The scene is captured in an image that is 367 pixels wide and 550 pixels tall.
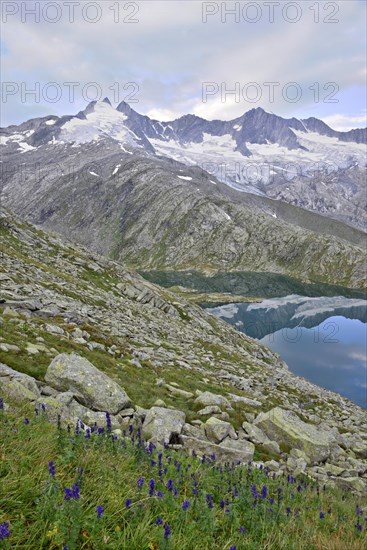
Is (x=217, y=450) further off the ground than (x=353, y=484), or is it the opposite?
(x=217, y=450)

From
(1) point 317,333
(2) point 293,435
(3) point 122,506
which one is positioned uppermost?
(3) point 122,506

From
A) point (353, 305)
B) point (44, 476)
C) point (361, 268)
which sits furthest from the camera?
point (361, 268)

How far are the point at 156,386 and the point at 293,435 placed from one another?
6.92 meters

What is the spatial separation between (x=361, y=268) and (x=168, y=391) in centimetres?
20964

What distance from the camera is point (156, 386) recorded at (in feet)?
58.4

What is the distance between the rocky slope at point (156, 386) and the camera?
38.2ft

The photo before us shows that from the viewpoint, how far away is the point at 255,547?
4422 millimetres

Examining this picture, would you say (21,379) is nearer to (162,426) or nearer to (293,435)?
(162,426)

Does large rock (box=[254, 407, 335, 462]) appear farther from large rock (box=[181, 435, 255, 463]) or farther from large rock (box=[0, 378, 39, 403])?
large rock (box=[0, 378, 39, 403])

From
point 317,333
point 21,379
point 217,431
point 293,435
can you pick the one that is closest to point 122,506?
point 21,379

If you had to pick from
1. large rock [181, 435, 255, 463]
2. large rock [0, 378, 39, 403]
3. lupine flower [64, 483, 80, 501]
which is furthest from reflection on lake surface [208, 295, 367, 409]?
lupine flower [64, 483, 80, 501]

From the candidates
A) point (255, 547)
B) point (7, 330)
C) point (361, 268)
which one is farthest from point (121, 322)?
point (361, 268)

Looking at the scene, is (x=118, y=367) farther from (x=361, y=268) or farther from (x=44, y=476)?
(x=361, y=268)

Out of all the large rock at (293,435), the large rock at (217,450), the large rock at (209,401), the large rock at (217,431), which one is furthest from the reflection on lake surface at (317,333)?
the large rock at (217,450)
